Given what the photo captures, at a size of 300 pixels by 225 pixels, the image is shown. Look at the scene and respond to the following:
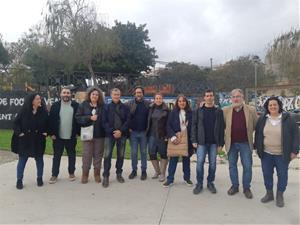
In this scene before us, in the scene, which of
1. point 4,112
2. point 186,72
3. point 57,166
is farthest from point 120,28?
point 57,166

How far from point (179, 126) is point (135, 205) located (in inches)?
65.6

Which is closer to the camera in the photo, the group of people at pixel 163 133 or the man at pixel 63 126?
the group of people at pixel 163 133

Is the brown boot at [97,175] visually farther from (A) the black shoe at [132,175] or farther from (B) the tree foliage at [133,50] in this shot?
(B) the tree foliage at [133,50]

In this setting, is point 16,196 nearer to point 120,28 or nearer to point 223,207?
point 223,207

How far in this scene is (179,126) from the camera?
23.4 feet

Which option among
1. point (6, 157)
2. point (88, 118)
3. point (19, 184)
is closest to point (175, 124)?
point (88, 118)

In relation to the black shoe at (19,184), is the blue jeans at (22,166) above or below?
above

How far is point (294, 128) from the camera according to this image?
6000 millimetres

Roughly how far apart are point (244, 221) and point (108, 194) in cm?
226

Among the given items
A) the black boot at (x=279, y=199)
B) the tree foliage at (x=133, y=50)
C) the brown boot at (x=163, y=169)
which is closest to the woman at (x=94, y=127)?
the brown boot at (x=163, y=169)

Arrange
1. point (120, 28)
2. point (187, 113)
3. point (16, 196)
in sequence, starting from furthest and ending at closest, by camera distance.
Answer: point (120, 28) → point (187, 113) → point (16, 196)

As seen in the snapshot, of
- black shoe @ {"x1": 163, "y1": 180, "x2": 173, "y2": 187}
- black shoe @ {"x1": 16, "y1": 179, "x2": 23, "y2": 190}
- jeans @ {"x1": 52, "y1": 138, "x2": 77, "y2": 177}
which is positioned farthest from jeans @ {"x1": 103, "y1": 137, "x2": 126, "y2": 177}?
black shoe @ {"x1": 16, "y1": 179, "x2": 23, "y2": 190}

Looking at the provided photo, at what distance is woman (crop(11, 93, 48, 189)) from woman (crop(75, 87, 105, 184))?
64cm

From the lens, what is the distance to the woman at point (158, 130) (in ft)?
24.2
